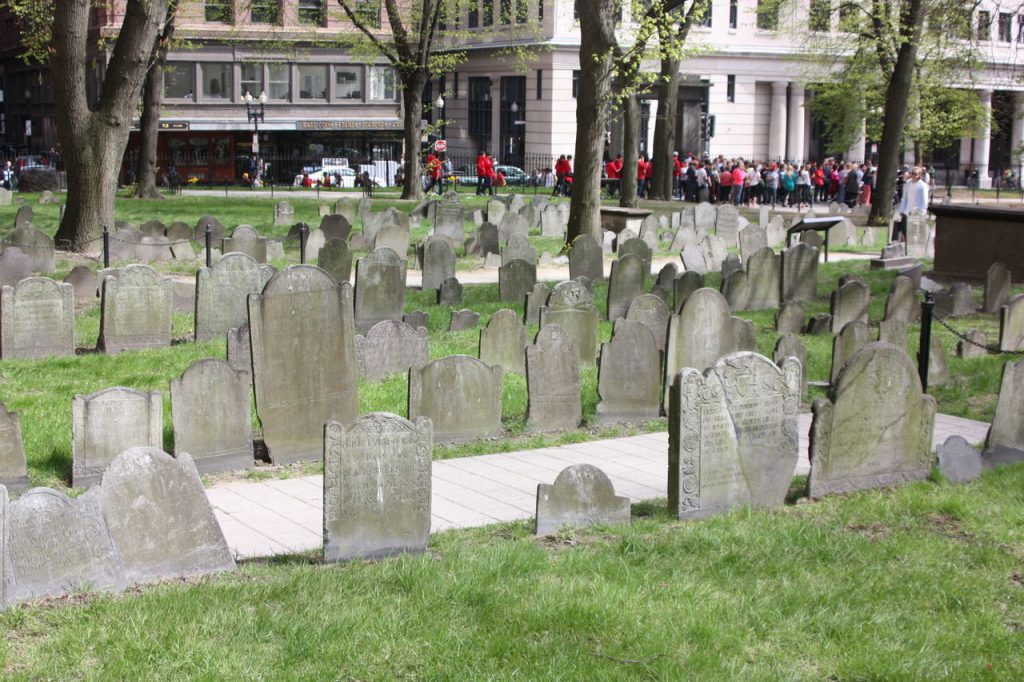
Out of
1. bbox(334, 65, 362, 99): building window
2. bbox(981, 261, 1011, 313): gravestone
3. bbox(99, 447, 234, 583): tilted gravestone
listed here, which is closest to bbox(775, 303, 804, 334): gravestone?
bbox(981, 261, 1011, 313): gravestone

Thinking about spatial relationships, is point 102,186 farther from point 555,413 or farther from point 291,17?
point 291,17

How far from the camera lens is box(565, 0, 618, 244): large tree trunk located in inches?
837

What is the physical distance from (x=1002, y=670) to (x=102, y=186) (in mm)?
18694

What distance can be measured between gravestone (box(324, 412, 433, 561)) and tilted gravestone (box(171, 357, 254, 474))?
2742 mm

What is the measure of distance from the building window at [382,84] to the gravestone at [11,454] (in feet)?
173

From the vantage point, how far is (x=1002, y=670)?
6184mm

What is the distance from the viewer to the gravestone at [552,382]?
11.2m

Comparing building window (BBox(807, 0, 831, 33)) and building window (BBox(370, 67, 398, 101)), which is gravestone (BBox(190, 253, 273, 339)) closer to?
building window (BBox(807, 0, 831, 33))

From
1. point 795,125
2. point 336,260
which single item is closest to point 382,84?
point 795,125

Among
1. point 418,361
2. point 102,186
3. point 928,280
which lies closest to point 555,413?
point 418,361

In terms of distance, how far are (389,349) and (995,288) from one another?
8.51 meters

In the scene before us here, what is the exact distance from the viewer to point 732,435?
8.51 metres

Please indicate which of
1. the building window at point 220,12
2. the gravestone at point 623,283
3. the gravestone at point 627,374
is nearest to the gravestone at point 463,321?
the gravestone at point 623,283

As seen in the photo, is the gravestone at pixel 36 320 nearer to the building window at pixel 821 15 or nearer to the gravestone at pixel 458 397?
the gravestone at pixel 458 397
